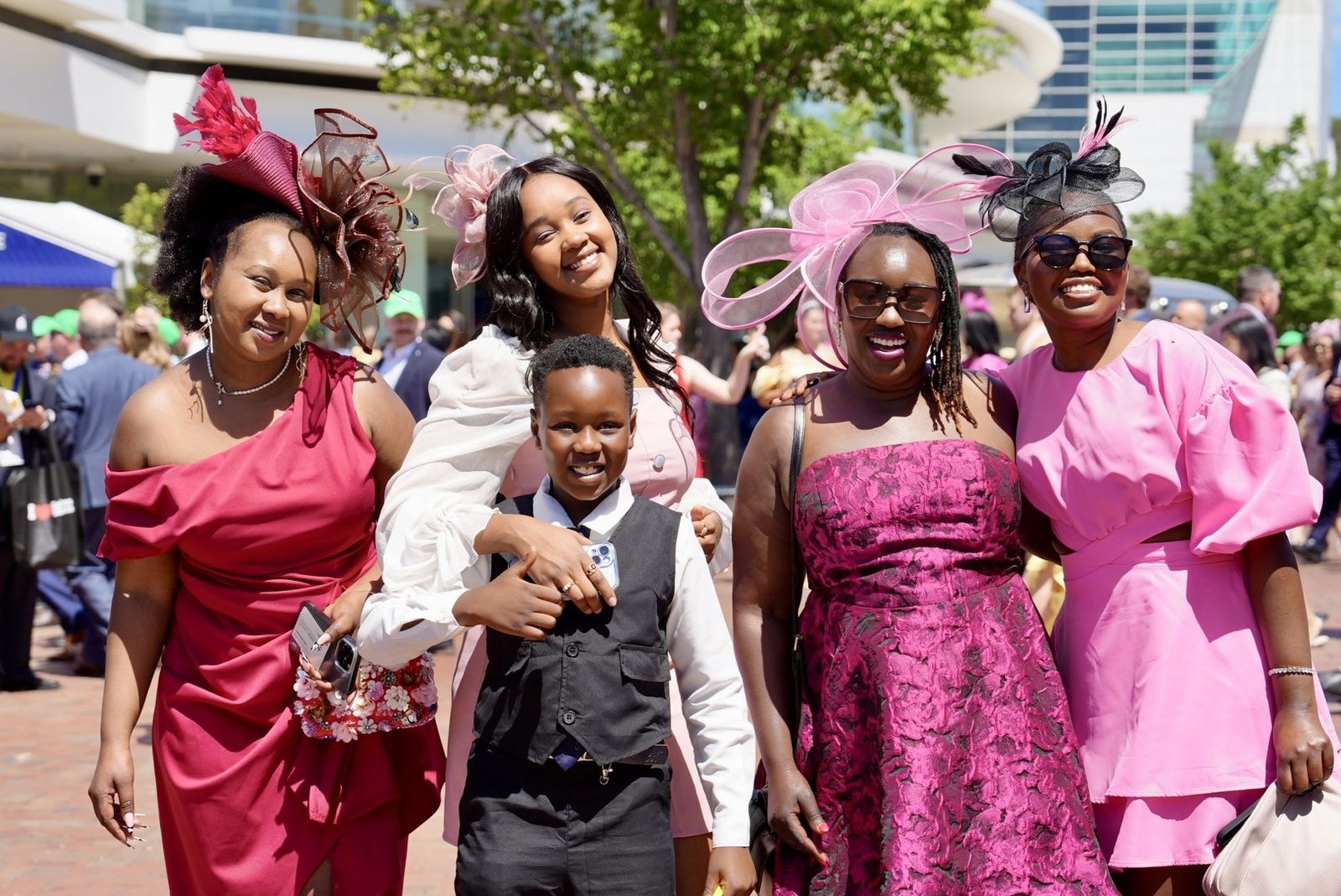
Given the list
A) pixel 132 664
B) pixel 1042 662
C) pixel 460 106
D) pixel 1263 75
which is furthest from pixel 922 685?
pixel 1263 75

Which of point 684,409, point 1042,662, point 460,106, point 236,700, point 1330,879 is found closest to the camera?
point 1330,879

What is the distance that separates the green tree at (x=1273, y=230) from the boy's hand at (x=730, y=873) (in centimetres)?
3454

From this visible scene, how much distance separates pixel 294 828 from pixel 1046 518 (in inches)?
70.0

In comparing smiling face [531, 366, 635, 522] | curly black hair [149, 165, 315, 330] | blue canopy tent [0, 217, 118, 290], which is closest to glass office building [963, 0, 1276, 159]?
blue canopy tent [0, 217, 118, 290]

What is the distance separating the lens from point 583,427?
9.55 ft

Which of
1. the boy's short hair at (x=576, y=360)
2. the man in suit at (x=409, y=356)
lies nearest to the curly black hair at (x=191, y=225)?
the boy's short hair at (x=576, y=360)

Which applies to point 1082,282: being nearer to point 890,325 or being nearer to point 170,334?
point 890,325

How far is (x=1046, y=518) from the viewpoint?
128 inches

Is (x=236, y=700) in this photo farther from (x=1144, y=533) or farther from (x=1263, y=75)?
(x=1263, y=75)

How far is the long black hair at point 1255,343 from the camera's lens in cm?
859

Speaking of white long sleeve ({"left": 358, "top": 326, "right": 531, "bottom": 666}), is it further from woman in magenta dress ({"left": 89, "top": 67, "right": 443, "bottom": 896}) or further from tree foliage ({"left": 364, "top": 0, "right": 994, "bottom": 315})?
tree foliage ({"left": 364, "top": 0, "right": 994, "bottom": 315})

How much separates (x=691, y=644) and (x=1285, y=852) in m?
1.19

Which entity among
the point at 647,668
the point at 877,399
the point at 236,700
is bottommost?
the point at 236,700

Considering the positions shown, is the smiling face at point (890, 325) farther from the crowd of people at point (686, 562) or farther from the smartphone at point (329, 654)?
the smartphone at point (329, 654)
